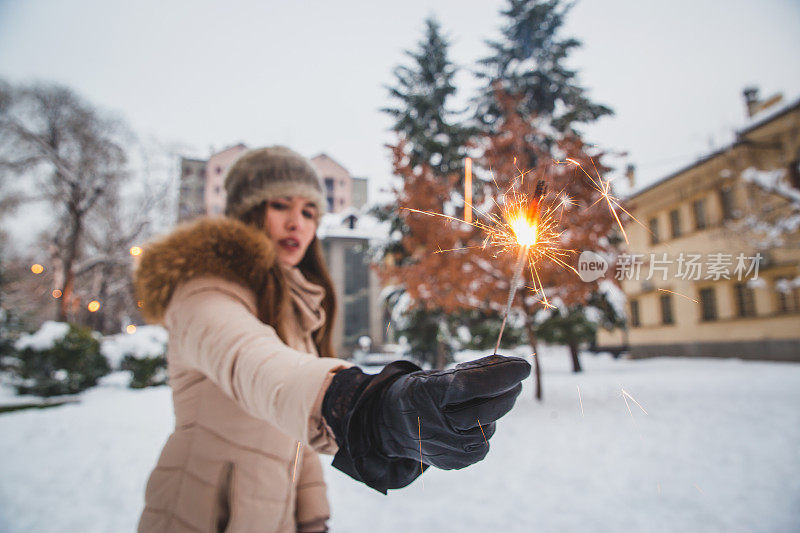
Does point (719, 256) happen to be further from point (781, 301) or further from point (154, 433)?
point (154, 433)

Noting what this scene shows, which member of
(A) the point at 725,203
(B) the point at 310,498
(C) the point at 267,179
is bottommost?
(B) the point at 310,498

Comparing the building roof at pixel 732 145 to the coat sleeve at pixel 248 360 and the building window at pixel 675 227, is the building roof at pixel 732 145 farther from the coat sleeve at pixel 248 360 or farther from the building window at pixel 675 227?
the coat sleeve at pixel 248 360

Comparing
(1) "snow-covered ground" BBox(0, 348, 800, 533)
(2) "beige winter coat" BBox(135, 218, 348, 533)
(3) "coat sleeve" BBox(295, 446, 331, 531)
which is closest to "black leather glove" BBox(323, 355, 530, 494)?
(2) "beige winter coat" BBox(135, 218, 348, 533)

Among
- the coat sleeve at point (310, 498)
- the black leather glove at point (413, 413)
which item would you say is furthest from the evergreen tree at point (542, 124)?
the coat sleeve at point (310, 498)

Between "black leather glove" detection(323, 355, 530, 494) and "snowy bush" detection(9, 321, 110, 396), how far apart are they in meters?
13.7

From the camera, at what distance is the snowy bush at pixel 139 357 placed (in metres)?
11.6

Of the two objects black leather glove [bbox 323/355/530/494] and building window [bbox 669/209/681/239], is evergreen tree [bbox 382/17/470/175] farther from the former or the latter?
black leather glove [bbox 323/355/530/494]

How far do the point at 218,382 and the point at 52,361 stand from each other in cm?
1357

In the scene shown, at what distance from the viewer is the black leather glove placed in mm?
544

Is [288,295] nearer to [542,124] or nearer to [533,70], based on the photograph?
[542,124]

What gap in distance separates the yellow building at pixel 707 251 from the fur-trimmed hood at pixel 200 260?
50.1 inches

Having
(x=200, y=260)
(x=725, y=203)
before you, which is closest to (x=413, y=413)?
(x=200, y=260)

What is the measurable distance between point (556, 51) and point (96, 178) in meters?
18.7

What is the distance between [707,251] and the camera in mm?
975
